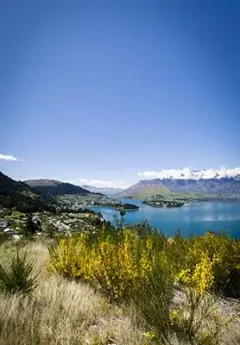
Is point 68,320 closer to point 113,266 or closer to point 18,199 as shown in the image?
point 113,266

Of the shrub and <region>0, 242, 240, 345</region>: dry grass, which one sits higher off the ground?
the shrub

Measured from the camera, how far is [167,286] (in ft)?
12.0

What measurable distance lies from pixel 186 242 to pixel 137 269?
12.9ft

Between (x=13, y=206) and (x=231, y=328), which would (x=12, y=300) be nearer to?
(x=231, y=328)

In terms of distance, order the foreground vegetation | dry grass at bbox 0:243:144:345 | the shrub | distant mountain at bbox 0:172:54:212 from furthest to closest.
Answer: distant mountain at bbox 0:172:54:212, the shrub, the foreground vegetation, dry grass at bbox 0:243:144:345

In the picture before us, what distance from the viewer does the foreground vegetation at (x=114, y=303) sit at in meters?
3.19

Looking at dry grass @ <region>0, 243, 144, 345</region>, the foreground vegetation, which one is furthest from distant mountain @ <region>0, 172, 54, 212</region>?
dry grass @ <region>0, 243, 144, 345</region>

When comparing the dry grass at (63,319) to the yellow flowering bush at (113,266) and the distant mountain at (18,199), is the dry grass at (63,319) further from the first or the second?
the distant mountain at (18,199)

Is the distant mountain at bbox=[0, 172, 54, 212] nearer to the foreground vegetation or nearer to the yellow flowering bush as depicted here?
the yellow flowering bush

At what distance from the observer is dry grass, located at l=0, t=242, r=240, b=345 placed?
120 inches

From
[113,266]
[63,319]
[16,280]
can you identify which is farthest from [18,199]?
[63,319]

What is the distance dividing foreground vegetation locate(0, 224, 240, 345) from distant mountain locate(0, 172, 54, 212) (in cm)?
6991

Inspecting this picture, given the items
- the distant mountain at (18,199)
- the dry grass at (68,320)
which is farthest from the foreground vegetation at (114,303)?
the distant mountain at (18,199)

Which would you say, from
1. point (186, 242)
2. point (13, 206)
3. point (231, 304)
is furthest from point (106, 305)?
point (13, 206)
